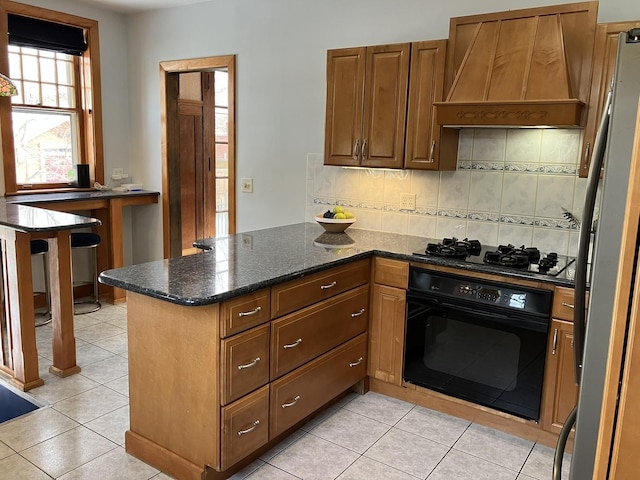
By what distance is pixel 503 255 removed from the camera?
9.22ft

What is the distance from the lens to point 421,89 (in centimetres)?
304

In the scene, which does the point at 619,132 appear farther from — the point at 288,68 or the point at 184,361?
the point at 288,68

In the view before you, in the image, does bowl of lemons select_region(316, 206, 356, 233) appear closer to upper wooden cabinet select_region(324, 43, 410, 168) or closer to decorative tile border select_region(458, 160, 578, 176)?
upper wooden cabinet select_region(324, 43, 410, 168)

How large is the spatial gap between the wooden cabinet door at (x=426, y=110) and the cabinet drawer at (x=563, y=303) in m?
1.01

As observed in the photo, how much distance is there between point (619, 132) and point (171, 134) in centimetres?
432

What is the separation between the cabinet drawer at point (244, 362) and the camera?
2.12m

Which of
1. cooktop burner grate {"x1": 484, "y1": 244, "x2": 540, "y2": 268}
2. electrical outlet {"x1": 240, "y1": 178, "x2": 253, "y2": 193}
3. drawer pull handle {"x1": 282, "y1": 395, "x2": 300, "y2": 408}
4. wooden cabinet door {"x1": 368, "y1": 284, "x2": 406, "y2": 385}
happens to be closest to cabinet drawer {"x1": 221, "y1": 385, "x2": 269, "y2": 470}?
drawer pull handle {"x1": 282, "y1": 395, "x2": 300, "y2": 408}

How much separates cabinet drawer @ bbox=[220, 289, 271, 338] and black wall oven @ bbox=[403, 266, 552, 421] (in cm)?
98

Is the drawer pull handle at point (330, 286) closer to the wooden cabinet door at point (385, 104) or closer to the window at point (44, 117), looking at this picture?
the wooden cabinet door at point (385, 104)

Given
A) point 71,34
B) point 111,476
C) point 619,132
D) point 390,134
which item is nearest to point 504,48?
point 390,134

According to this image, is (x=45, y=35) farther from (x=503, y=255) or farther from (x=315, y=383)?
(x=503, y=255)

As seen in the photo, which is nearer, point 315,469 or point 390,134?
point 315,469

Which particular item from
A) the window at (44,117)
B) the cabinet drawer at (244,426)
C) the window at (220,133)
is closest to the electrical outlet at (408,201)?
the cabinet drawer at (244,426)

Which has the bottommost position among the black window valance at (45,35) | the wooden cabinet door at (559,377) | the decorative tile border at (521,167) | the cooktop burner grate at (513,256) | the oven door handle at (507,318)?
the wooden cabinet door at (559,377)
